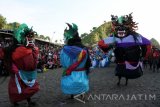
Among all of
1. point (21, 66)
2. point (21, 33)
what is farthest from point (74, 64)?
point (21, 33)

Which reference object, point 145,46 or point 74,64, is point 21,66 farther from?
point 145,46

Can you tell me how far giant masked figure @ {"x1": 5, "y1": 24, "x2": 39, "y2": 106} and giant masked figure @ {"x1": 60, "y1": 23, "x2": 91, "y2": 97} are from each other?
2.86 feet

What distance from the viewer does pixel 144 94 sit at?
32.8 ft

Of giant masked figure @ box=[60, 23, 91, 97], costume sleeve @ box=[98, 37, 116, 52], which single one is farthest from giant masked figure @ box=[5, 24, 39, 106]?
costume sleeve @ box=[98, 37, 116, 52]

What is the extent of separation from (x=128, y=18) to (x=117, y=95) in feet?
11.9

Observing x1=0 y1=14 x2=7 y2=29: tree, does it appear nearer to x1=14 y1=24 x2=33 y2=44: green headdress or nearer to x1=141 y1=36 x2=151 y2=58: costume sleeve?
x1=141 y1=36 x2=151 y2=58: costume sleeve

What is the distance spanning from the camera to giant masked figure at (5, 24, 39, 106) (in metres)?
8.40

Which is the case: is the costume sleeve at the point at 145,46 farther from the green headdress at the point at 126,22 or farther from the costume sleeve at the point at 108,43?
the costume sleeve at the point at 108,43

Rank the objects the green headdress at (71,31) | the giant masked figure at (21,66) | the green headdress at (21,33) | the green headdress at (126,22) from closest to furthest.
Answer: the giant masked figure at (21,66)
the green headdress at (21,33)
the green headdress at (71,31)
the green headdress at (126,22)

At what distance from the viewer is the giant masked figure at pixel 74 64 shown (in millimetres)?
8891

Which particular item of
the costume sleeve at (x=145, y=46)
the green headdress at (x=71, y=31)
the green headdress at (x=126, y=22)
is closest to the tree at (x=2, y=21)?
the green headdress at (x=126, y=22)

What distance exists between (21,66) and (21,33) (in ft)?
2.72

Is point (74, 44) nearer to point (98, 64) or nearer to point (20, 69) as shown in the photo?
point (20, 69)

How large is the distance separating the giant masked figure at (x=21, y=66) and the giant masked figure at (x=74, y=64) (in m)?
0.87
